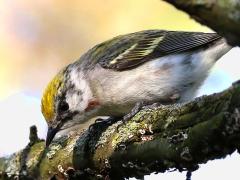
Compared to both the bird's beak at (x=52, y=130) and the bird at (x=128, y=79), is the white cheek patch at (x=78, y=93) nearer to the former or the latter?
the bird at (x=128, y=79)

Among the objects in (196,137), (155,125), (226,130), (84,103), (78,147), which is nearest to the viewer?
(226,130)

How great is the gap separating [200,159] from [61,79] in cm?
340

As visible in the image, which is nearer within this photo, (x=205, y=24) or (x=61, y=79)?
(x=205, y=24)

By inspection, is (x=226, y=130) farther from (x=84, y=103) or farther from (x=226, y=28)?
(x=84, y=103)

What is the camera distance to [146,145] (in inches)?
109

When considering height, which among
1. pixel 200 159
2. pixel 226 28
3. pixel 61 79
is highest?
pixel 61 79

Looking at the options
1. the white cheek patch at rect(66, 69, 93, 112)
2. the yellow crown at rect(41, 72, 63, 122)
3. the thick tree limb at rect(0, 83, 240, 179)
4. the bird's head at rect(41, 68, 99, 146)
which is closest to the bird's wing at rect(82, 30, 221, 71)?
the white cheek patch at rect(66, 69, 93, 112)

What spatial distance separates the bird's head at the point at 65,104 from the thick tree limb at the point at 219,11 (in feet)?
13.3

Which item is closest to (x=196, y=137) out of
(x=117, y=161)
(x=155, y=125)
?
(x=155, y=125)

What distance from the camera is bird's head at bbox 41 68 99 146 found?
527 cm

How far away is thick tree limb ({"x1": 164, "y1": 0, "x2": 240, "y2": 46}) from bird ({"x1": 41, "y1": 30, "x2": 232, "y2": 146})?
3800 mm

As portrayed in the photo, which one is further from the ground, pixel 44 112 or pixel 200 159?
pixel 44 112

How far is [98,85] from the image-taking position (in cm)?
535

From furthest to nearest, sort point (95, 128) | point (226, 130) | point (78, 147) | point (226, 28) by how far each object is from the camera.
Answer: point (95, 128)
point (78, 147)
point (226, 130)
point (226, 28)
